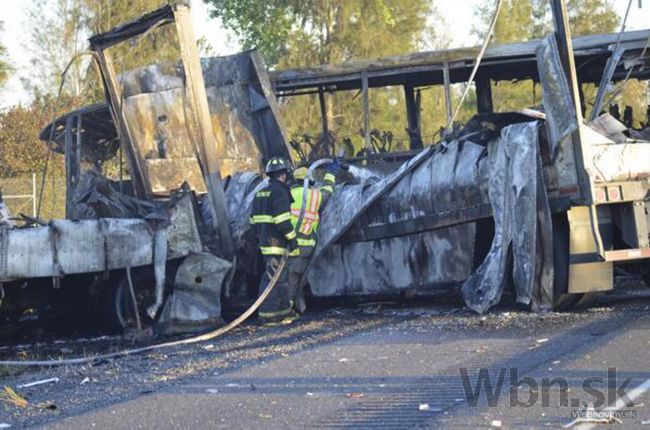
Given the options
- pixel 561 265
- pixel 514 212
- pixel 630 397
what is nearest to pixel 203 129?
pixel 514 212

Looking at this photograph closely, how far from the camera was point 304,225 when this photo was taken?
32.2ft

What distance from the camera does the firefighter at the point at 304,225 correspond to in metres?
9.83

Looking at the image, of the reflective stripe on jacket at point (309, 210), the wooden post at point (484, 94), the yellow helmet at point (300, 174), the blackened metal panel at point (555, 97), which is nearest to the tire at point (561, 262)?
the blackened metal panel at point (555, 97)

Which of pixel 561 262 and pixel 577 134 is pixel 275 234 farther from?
pixel 577 134

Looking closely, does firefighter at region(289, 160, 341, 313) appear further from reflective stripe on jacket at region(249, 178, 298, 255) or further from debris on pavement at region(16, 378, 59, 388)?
debris on pavement at region(16, 378, 59, 388)

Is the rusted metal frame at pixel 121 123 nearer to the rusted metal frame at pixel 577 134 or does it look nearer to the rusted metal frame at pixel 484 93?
the rusted metal frame at pixel 577 134

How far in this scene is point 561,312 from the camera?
8.45 m

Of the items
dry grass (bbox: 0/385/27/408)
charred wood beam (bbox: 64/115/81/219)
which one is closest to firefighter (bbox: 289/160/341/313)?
dry grass (bbox: 0/385/27/408)

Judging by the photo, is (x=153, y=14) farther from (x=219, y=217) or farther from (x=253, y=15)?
(x=253, y=15)

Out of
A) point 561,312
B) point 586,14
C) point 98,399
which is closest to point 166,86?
point 561,312

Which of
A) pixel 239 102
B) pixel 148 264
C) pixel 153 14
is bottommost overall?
pixel 148 264

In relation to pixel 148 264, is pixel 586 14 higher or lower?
higher

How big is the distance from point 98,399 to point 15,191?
20.0 metres

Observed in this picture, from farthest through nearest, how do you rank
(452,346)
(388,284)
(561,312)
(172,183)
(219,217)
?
(172,183)
(219,217)
(388,284)
(561,312)
(452,346)
